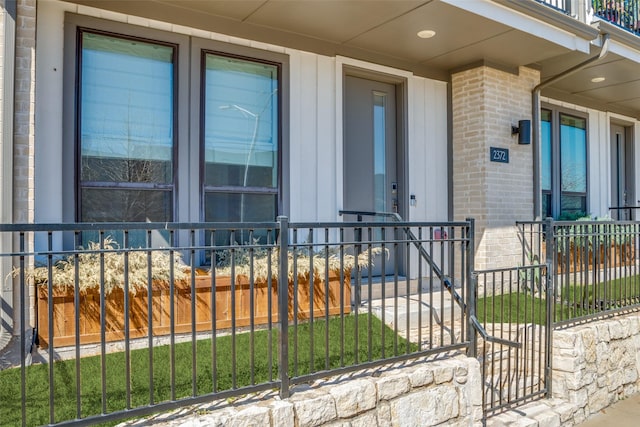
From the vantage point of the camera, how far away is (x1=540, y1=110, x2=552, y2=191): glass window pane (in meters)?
6.70

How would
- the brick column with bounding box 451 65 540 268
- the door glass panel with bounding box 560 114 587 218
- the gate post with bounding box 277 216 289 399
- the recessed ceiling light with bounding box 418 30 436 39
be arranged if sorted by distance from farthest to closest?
the door glass panel with bounding box 560 114 587 218, the brick column with bounding box 451 65 540 268, the recessed ceiling light with bounding box 418 30 436 39, the gate post with bounding box 277 216 289 399

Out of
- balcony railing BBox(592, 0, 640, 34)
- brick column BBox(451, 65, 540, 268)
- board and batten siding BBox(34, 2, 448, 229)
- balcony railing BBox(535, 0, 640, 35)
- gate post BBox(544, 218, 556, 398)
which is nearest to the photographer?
board and batten siding BBox(34, 2, 448, 229)

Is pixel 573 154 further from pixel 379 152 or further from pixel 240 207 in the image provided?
pixel 240 207

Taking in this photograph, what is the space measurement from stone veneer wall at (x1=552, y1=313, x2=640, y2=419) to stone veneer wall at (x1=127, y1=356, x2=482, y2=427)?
3.78 feet

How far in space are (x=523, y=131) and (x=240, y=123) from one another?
134 inches

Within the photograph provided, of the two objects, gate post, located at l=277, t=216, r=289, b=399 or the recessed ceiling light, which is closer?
gate post, located at l=277, t=216, r=289, b=399

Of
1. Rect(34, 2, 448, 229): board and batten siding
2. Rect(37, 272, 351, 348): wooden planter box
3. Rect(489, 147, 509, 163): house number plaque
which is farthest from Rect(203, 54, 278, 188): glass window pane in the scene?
Rect(489, 147, 509, 163): house number plaque

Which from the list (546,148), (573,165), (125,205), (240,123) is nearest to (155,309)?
(125,205)

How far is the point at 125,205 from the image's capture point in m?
3.75

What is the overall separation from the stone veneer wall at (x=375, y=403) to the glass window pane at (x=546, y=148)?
15.0 feet

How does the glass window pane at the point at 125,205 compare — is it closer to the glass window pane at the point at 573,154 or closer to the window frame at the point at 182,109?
the window frame at the point at 182,109

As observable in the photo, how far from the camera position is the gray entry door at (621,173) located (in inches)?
313

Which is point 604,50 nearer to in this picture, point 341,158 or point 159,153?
point 341,158

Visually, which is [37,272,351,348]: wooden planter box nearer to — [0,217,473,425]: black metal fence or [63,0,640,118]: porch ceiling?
[0,217,473,425]: black metal fence
